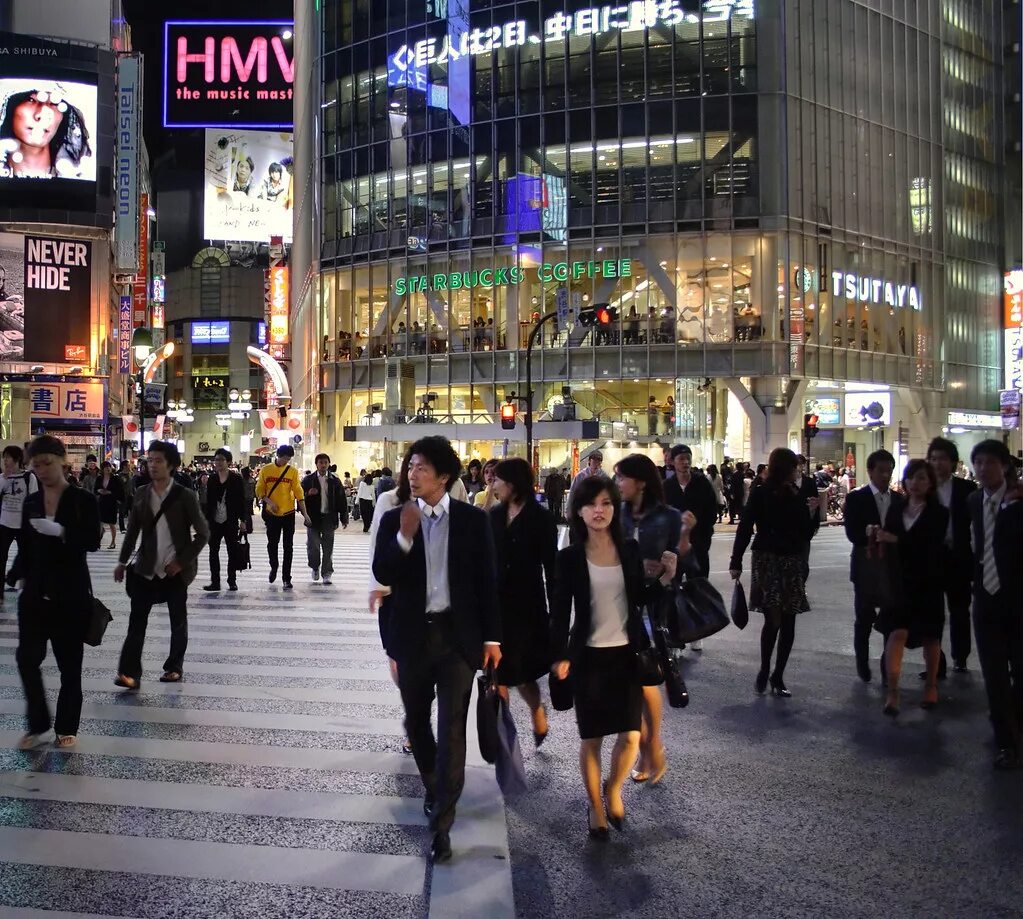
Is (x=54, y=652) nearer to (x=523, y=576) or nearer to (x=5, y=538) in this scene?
(x=523, y=576)

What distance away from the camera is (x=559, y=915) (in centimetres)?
431

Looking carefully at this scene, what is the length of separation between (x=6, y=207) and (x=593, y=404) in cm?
2638

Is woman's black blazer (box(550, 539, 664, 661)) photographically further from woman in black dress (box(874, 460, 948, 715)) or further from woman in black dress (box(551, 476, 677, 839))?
woman in black dress (box(874, 460, 948, 715))

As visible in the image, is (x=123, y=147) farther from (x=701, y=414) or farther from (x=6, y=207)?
(x=701, y=414)

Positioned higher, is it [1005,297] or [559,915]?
[1005,297]

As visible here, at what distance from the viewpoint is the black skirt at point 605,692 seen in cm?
529

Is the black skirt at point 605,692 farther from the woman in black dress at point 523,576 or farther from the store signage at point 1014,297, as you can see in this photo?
the store signage at point 1014,297

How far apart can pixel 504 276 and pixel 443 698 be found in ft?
138

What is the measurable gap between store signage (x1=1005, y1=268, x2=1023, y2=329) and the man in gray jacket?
50481 mm

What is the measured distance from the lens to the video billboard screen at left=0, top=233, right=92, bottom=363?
46.2 metres

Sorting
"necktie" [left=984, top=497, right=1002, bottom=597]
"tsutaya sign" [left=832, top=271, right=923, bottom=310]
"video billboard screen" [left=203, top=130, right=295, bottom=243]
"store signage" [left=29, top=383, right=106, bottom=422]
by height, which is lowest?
"necktie" [left=984, top=497, right=1002, bottom=597]

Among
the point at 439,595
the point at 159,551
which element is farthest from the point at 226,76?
the point at 439,595

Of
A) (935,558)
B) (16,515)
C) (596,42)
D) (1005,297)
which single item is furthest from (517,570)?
(1005,297)

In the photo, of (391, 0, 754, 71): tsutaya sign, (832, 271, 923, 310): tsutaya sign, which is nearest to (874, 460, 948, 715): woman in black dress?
(832, 271, 923, 310): tsutaya sign
